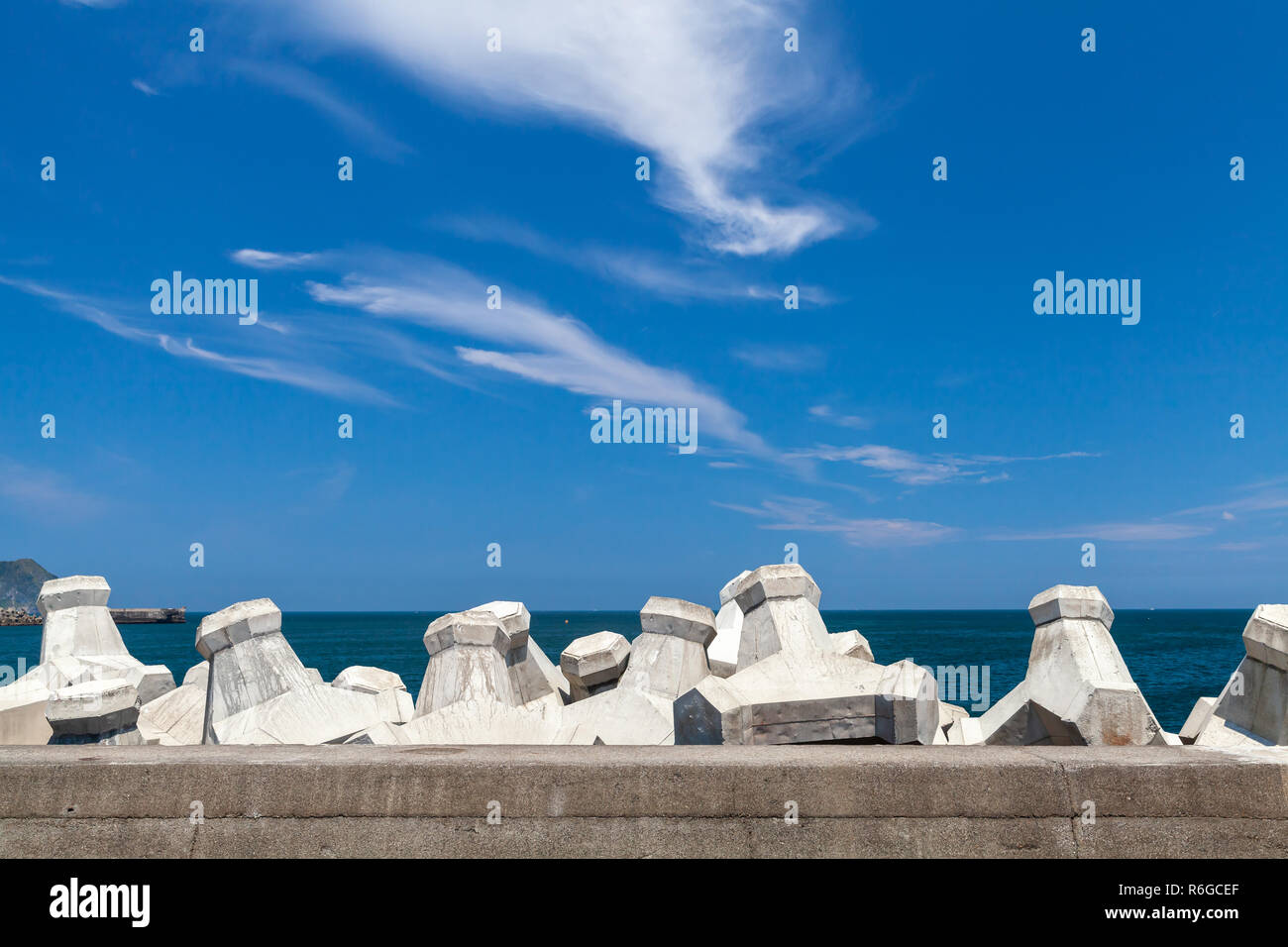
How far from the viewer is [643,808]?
2.71 m

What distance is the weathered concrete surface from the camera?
8.78 feet

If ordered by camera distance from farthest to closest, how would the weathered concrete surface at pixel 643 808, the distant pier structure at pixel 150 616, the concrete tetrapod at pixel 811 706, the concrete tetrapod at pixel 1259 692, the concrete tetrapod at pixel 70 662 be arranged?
the distant pier structure at pixel 150 616 < the concrete tetrapod at pixel 70 662 < the concrete tetrapod at pixel 1259 692 < the concrete tetrapod at pixel 811 706 < the weathered concrete surface at pixel 643 808

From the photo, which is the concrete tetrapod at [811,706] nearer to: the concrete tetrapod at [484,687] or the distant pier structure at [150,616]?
the concrete tetrapod at [484,687]

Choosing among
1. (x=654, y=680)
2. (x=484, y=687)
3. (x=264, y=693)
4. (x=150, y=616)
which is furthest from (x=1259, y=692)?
(x=150, y=616)

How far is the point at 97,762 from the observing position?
2777 millimetres

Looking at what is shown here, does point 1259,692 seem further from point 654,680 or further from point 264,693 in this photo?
point 264,693

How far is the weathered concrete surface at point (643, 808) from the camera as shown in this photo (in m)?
2.68

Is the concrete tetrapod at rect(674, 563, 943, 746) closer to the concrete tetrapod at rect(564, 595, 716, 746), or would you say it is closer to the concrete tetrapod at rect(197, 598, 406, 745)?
the concrete tetrapod at rect(564, 595, 716, 746)

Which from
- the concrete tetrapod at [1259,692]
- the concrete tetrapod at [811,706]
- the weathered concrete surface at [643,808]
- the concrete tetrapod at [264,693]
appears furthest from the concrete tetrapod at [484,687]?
the concrete tetrapod at [1259,692]
